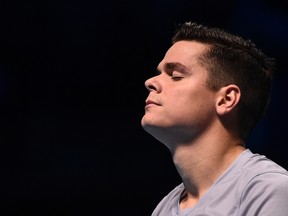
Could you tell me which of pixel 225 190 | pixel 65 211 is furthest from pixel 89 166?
pixel 225 190

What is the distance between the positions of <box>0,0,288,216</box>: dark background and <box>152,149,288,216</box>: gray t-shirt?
3.80 ft

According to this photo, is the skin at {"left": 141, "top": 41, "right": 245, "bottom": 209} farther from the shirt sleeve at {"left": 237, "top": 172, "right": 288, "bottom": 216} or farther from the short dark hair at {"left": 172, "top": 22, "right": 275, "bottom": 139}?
the shirt sleeve at {"left": 237, "top": 172, "right": 288, "bottom": 216}

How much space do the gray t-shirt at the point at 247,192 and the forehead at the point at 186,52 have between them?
30cm

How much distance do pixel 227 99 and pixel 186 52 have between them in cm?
18

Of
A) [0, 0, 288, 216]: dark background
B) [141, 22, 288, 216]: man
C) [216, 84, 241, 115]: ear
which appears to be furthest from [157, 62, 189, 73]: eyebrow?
[0, 0, 288, 216]: dark background

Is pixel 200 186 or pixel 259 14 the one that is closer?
pixel 200 186

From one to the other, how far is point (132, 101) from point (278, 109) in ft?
2.23

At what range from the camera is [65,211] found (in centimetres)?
243

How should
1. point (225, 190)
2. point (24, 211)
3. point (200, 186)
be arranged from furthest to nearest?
point (24, 211)
point (200, 186)
point (225, 190)

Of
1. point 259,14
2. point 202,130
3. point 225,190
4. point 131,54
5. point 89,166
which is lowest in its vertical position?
point 89,166

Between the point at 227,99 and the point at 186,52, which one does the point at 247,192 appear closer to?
the point at 227,99

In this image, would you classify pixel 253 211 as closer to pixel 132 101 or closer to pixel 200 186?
pixel 200 186

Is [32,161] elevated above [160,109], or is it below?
below

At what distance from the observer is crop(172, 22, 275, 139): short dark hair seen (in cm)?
145
